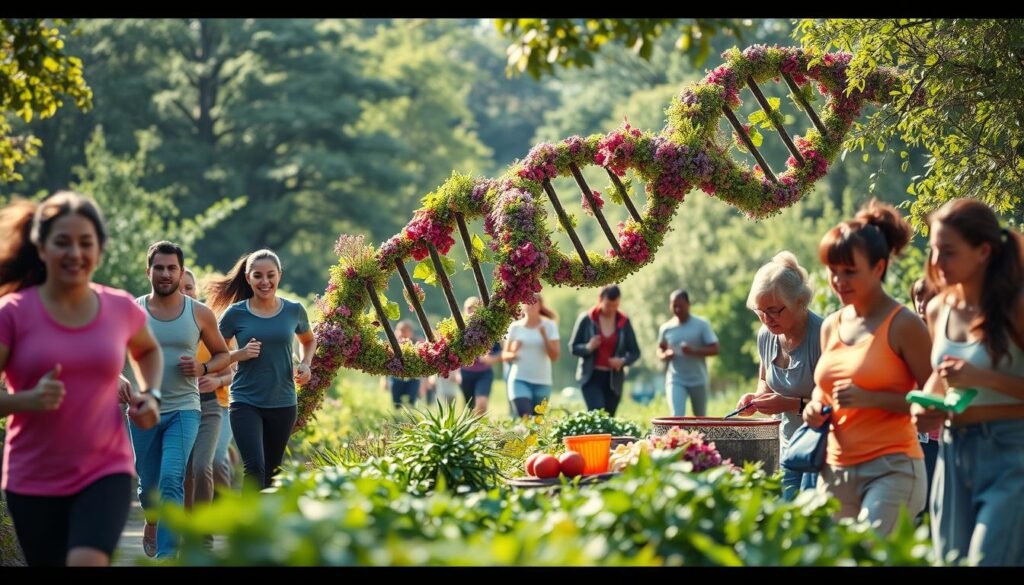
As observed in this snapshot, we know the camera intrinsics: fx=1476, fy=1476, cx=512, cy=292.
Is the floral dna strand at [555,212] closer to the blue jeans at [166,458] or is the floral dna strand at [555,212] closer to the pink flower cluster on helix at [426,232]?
the pink flower cluster on helix at [426,232]

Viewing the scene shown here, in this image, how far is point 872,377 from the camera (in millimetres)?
6035

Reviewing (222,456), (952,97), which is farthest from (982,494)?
(222,456)

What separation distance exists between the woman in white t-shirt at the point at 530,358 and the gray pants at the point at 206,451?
539 cm

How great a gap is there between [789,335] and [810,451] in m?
1.61

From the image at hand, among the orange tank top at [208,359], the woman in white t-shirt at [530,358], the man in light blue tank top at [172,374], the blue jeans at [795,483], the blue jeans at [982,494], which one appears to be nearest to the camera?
the blue jeans at [982,494]

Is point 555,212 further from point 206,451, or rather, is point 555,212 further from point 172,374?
point 172,374

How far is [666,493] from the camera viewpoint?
17.3ft

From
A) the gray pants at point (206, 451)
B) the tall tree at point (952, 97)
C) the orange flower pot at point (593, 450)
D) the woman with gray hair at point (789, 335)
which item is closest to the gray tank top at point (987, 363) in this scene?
the woman with gray hair at point (789, 335)

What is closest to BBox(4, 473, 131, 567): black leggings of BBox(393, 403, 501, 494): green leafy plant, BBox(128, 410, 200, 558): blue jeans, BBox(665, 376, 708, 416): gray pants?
BBox(393, 403, 501, 494): green leafy plant

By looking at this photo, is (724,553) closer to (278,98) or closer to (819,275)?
(819,275)

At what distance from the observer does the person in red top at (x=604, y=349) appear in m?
14.8

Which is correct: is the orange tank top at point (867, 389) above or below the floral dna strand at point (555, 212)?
below

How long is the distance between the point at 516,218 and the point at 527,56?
12.5 feet
